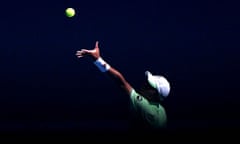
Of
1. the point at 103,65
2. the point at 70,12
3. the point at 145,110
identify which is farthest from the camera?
the point at 70,12

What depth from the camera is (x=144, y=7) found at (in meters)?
7.05

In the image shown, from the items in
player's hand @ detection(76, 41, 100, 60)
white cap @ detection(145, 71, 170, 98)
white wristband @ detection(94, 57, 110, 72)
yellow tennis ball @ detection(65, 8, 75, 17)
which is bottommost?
white cap @ detection(145, 71, 170, 98)

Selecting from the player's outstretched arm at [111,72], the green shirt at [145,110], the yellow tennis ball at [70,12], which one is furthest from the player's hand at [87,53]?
the yellow tennis ball at [70,12]

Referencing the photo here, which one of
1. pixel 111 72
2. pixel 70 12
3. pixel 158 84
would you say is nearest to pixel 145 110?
pixel 158 84

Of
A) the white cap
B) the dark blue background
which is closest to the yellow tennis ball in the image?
the dark blue background

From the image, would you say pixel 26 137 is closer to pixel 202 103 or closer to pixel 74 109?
pixel 74 109

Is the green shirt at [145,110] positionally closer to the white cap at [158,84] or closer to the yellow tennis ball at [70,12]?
the white cap at [158,84]

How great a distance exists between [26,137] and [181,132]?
1.97 m

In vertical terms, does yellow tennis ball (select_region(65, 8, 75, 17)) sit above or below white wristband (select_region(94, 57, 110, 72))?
above

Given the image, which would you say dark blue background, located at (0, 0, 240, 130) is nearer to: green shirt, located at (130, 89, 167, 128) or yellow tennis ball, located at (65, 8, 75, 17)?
Result: yellow tennis ball, located at (65, 8, 75, 17)

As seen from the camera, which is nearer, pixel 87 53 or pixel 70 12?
pixel 87 53

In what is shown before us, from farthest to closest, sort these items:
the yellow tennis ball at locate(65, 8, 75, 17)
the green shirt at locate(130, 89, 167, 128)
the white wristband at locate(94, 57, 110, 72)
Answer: the yellow tennis ball at locate(65, 8, 75, 17)
the white wristband at locate(94, 57, 110, 72)
the green shirt at locate(130, 89, 167, 128)

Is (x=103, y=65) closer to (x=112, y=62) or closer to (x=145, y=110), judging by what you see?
(x=145, y=110)

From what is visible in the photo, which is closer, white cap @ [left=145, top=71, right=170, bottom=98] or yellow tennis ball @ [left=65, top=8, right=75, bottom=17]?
white cap @ [left=145, top=71, right=170, bottom=98]
